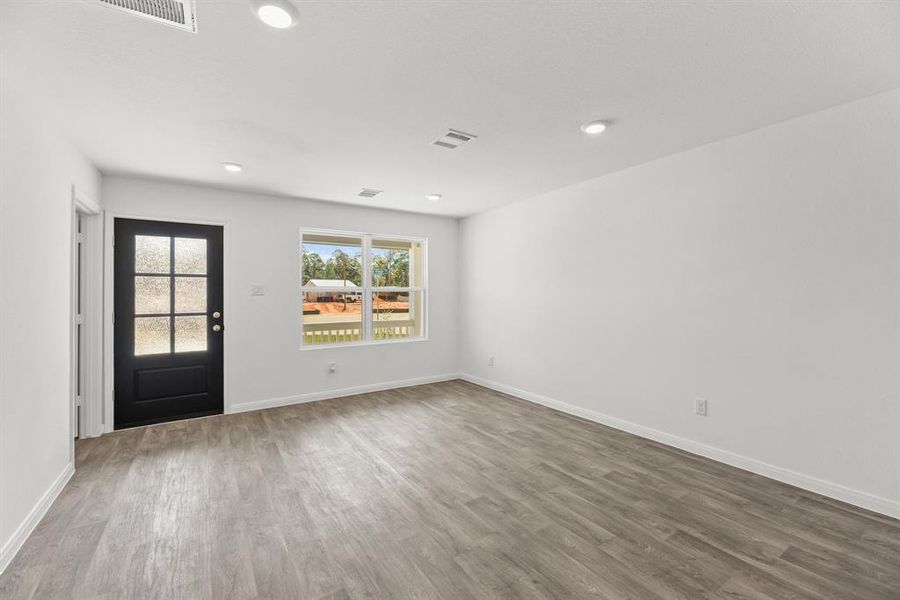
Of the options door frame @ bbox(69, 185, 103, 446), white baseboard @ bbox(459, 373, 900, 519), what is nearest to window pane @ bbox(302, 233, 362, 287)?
door frame @ bbox(69, 185, 103, 446)

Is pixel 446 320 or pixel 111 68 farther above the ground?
pixel 111 68

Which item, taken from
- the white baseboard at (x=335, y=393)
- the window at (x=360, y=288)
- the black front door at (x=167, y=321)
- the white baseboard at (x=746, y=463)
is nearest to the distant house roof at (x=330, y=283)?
the window at (x=360, y=288)

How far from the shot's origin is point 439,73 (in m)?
2.12

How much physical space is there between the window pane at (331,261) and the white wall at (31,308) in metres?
2.40

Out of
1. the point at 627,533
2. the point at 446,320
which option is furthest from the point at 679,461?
the point at 446,320

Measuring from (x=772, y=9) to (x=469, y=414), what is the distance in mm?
3829

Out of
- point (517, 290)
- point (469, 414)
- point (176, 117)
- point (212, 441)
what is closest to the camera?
point (176, 117)

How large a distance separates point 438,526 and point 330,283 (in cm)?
369

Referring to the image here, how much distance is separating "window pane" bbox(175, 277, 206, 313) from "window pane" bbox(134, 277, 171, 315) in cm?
9

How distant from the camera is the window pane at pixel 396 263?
5.60 meters

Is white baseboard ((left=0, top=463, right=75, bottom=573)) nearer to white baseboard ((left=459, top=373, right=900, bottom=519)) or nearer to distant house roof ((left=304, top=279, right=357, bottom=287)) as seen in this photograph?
distant house roof ((left=304, top=279, right=357, bottom=287))

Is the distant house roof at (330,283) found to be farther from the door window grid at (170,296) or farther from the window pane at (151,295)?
the window pane at (151,295)

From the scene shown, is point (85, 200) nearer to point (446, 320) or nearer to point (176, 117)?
point (176, 117)

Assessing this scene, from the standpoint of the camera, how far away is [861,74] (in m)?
2.14
